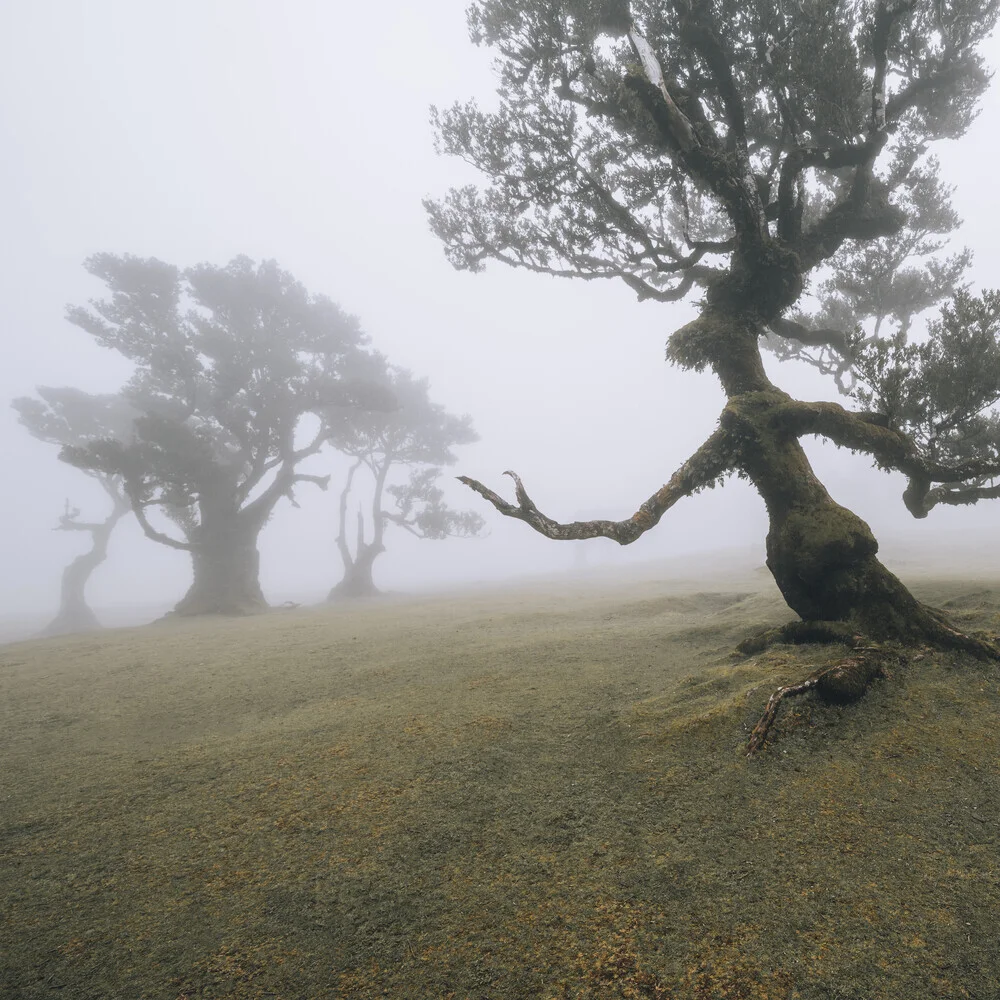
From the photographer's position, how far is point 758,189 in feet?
24.9

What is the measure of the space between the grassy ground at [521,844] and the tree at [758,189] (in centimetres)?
107

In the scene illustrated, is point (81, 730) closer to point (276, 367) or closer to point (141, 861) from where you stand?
point (141, 861)

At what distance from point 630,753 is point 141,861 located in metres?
3.27

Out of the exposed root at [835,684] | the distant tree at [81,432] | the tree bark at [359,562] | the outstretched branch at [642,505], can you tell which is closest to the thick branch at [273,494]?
the tree bark at [359,562]

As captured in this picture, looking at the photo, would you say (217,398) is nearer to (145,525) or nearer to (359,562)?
(145,525)

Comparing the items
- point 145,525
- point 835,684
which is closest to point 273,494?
point 145,525

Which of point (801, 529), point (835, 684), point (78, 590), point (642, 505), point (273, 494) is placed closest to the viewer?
point (835, 684)

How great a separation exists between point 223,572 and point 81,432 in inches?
743

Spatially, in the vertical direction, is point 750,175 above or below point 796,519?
above

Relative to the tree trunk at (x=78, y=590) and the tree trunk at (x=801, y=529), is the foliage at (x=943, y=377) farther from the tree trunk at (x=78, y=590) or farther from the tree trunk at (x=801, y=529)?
the tree trunk at (x=78, y=590)

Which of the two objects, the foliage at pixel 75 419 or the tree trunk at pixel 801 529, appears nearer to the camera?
the tree trunk at pixel 801 529

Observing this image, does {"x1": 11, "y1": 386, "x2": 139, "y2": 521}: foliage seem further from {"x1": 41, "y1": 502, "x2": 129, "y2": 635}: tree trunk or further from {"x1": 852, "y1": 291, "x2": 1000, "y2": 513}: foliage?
{"x1": 852, "y1": 291, "x2": 1000, "y2": 513}: foliage

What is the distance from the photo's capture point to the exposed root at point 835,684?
360 centimetres

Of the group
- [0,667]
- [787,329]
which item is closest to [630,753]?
[787,329]
